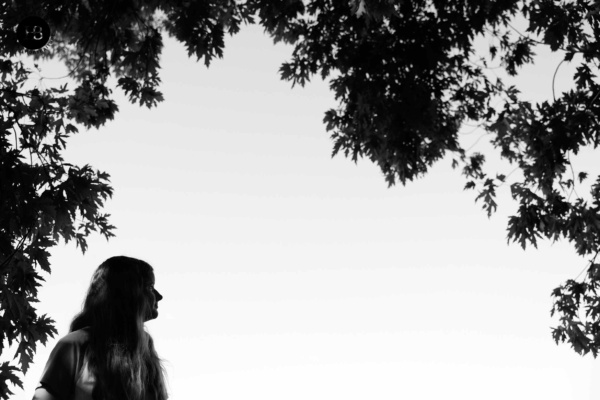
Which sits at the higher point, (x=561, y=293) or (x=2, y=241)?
(x=561, y=293)

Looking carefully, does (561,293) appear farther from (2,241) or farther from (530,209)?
(2,241)

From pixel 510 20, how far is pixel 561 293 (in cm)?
368

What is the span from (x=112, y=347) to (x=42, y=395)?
0.96ft

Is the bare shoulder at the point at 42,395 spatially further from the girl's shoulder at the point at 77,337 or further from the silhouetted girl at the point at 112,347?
the girl's shoulder at the point at 77,337

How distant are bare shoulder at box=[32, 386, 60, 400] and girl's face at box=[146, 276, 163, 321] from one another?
0.49 metres

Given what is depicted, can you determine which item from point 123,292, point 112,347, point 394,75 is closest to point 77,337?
point 112,347

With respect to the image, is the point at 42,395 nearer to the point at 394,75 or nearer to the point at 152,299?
the point at 152,299

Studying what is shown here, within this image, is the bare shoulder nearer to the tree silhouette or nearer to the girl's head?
the girl's head

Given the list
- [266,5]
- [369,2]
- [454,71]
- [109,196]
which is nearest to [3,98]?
[109,196]

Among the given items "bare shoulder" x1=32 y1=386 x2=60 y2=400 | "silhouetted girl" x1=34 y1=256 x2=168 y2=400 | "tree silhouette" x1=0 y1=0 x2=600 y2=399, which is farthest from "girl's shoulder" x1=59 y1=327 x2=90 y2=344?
"tree silhouette" x1=0 y1=0 x2=600 y2=399

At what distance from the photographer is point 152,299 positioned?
2.76m

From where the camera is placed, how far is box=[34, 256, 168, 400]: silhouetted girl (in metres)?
2.46

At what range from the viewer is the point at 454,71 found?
9484mm

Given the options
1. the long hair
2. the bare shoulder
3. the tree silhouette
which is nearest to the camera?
the bare shoulder
